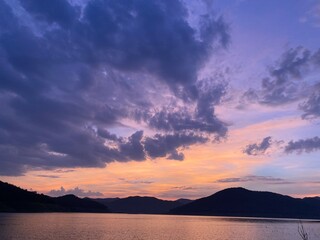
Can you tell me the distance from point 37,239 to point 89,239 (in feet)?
42.7

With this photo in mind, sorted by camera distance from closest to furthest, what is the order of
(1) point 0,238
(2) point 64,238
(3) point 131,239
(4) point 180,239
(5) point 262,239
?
1. (1) point 0,238
2. (2) point 64,238
3. (3) point 131,239
4. (4) point 180,239
5. (5) point 262,239

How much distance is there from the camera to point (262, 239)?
115m

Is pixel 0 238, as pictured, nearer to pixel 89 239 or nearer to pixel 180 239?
pixel 89 239

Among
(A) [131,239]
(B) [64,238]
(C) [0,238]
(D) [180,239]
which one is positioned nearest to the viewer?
(C) [0,238]

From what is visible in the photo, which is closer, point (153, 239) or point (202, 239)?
point (153, 239)

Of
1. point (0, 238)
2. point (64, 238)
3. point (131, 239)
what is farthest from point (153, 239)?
point (0, 238)

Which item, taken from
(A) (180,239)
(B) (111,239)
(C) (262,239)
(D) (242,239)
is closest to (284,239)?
(C) (262,239)

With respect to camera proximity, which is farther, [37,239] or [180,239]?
[180,239]

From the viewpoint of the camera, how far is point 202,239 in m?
109

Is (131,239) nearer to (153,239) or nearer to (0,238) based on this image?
(153,239)

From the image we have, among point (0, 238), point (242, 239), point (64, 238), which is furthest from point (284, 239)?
point (0, 238)

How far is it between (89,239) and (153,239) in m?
19.3

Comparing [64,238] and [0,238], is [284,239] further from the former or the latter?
[0,238]

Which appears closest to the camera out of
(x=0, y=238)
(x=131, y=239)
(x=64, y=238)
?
(x=0, y=238)
